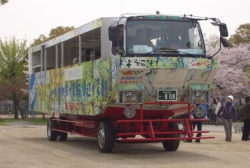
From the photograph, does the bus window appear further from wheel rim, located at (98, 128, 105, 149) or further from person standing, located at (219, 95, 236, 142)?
person standing, located at (219, 95, 236, 142)

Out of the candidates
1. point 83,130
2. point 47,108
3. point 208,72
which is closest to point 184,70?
point 208,72

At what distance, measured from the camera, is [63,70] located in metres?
19.1

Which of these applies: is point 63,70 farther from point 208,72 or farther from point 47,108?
point 208,72

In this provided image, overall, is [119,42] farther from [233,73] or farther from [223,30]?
[233,73]

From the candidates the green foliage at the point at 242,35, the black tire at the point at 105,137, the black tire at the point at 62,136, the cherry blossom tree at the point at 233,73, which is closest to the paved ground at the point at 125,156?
the black tire at the point at 105,137

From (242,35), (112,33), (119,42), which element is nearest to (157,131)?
(119,42)

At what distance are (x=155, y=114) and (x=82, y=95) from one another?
98.6 inches

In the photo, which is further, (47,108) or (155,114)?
(47,108)

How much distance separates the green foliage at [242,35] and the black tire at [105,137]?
55622 millimetres

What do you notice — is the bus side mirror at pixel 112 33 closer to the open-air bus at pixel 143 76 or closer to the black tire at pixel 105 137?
the open-air bus at pixel 143 76

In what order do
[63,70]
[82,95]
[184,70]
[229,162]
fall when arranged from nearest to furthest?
1. [229,162]
2. [184,70]
3. [82,95]
4. [63,70]

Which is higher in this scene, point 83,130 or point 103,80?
point 103,80

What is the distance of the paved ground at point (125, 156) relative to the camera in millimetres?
13172

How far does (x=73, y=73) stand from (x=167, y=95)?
158 inches
